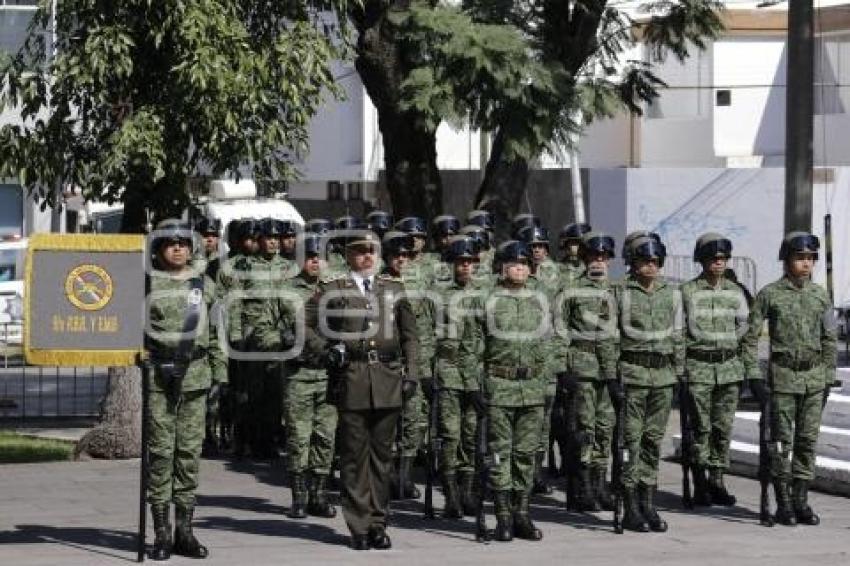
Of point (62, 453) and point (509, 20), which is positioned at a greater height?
point (509, 20)

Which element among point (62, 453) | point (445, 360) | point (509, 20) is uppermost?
point (509, 20)

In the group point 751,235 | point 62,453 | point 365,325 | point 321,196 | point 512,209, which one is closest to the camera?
point 365,325

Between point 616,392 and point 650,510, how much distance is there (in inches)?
32.1

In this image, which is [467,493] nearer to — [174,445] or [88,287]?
[174,445]

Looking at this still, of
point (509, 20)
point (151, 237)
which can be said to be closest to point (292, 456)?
point (151, 237)

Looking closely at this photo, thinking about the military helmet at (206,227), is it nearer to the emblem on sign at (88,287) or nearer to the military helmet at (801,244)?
the military helmet at (801,244)

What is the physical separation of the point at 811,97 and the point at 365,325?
31.4 ft

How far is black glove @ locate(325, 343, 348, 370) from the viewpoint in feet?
41.4

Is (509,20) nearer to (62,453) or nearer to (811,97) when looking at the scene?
(811,97)

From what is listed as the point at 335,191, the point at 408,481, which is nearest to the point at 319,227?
the point at 408,481

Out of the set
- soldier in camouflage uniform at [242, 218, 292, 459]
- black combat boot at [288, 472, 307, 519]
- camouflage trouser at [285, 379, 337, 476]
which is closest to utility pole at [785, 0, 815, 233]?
soldier in camouflage uniform at [242, 218, 292, 459]

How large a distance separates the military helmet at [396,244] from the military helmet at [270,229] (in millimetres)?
1356

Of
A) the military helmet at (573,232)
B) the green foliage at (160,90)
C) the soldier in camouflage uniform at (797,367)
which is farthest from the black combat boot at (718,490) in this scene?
the green foliage at (160,90)

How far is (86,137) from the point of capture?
53.9ft
